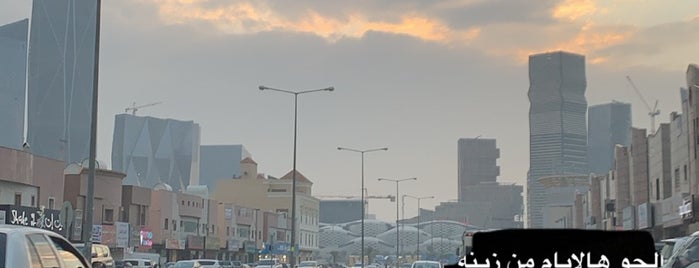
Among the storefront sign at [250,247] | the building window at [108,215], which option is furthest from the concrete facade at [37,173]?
the storefront sign at [250,247]

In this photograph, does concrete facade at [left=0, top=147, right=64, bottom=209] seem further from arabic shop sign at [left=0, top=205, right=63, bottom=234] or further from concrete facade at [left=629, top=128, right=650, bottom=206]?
concrete facade at [left=629, top=128, right=650, bottom=206]

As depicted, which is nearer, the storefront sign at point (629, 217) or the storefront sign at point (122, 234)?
the storefront sign at point (629, 217)

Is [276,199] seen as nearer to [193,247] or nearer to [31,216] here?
[193,247]

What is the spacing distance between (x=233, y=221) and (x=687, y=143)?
60.6 metres

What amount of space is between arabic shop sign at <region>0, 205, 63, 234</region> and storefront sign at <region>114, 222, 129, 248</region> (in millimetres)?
14301

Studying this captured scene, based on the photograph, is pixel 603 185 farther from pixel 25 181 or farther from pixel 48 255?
pixel 48 255

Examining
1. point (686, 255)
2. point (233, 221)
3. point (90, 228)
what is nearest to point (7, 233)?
point (686, 255)

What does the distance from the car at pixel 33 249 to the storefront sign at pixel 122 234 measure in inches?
2343

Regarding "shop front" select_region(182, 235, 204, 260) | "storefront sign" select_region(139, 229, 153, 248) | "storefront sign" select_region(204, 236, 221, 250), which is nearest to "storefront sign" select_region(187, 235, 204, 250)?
"shop front" select_region(182, 235, 204, 260)

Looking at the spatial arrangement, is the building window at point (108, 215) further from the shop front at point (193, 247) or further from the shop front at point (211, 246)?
the shop front at point (211, 246)

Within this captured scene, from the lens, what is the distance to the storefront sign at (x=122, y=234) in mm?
69688

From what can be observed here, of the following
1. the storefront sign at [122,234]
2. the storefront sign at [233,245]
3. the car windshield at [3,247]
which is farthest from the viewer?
the storefront sign at [233,245]

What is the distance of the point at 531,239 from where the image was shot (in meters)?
7.21

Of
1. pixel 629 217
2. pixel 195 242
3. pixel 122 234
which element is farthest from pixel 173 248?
pixel 629 217
